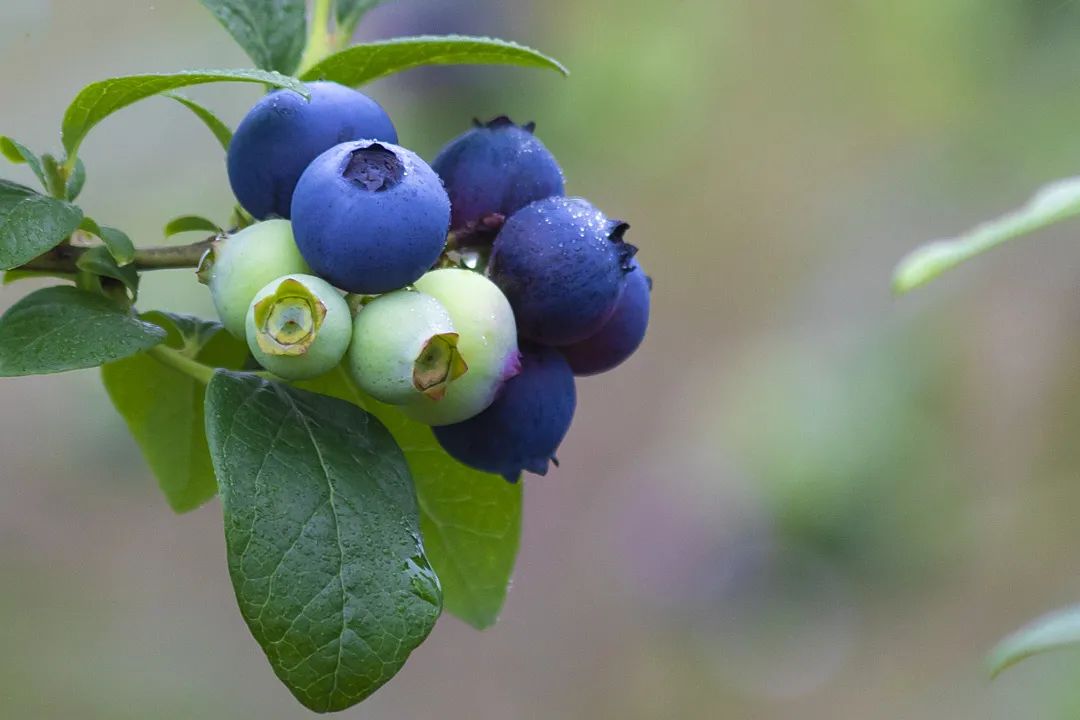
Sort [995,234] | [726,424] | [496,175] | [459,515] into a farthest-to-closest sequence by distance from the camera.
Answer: [726,424] → [459,515] → [496,175] → [995,234]

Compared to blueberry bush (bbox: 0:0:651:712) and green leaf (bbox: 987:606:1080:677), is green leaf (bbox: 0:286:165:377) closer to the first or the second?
blueberry bush (bbox: 0:0:651:712)

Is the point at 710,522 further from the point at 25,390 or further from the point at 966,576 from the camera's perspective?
the point at 25,390

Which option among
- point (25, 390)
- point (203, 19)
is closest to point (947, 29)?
point (203, 19)

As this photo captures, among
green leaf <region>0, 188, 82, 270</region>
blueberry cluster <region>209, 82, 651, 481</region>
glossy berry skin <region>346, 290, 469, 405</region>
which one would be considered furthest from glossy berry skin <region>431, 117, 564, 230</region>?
green leaf <region>0, 188, 82, 270</region>

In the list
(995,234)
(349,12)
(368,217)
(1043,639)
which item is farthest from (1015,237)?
(349,12)

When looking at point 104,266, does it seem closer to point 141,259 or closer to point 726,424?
point 141,259
